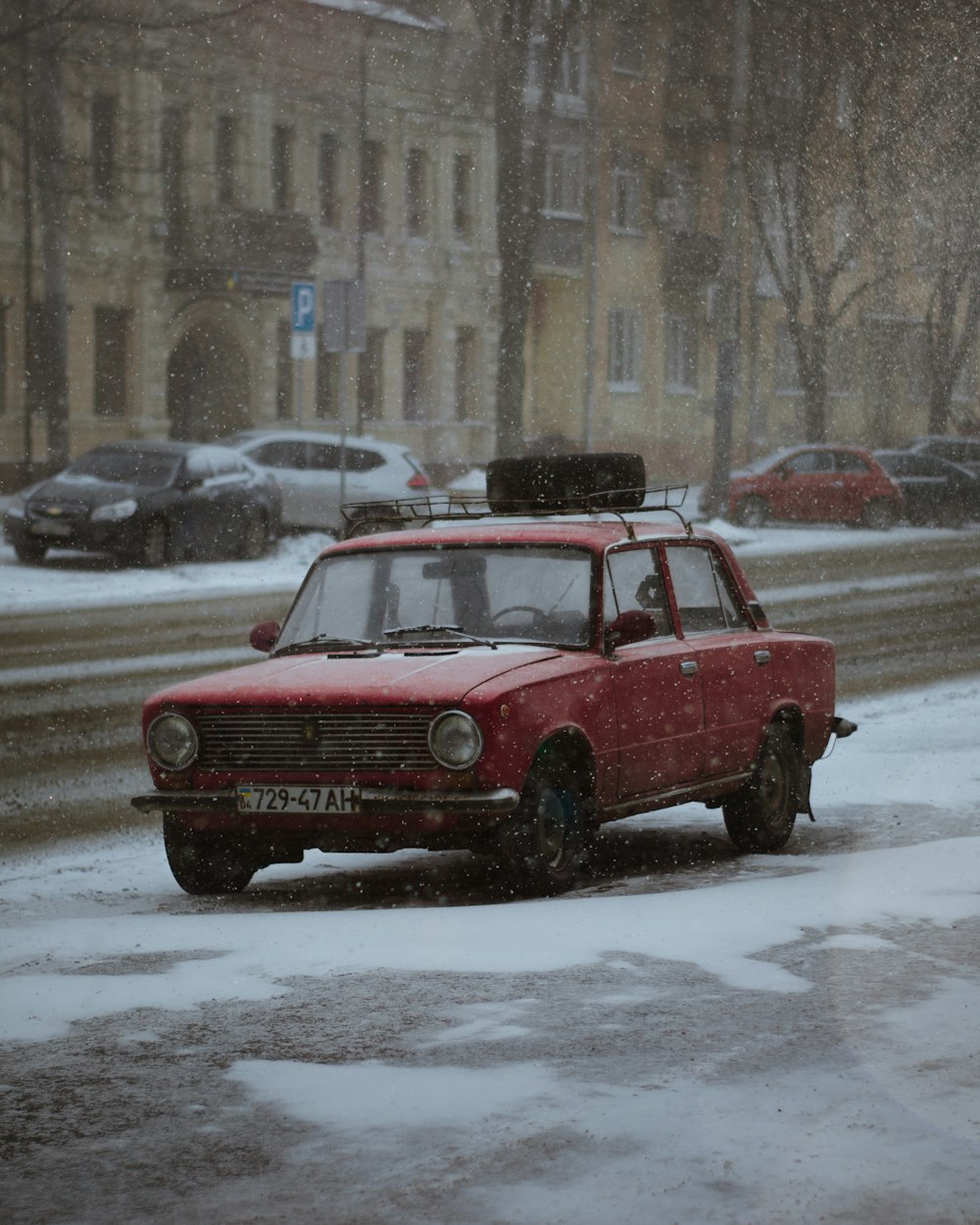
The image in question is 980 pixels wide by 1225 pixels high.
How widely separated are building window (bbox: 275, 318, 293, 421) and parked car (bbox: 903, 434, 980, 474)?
1112cm

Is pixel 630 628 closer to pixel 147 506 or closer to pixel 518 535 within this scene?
pixel 518 535

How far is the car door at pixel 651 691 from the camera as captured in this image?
8.38 meters

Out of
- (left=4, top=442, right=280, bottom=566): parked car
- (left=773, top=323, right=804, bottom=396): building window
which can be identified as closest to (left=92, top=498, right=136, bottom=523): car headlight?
(left=4, top=442, right=280, bottom=566): parked car

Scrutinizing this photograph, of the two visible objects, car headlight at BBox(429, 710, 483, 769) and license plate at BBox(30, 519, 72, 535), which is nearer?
car headlight at BBox(429, 710, 483, 769)

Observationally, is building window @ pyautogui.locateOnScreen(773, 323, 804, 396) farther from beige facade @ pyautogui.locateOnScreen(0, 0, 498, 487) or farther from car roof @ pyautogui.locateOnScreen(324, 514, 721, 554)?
car roof @ pyautogui.locateOnScreen(324, 514, 721, 554)

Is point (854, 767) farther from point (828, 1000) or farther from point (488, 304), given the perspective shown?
point (488, 304)

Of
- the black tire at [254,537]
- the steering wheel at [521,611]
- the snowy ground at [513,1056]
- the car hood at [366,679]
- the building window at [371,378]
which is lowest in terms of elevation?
the black tire at [254,537]

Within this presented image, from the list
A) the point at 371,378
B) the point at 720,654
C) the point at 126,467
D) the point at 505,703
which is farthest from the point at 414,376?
the point at 505,703

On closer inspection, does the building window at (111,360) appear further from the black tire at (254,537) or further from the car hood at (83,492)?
the car hood at (83,492)

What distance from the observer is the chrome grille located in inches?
299

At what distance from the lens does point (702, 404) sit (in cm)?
4109

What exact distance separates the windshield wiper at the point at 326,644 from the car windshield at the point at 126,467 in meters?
15.8

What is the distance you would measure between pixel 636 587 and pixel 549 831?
136 centimetres

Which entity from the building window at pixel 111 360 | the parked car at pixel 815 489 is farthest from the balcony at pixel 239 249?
the parked car at pixel 815 489
